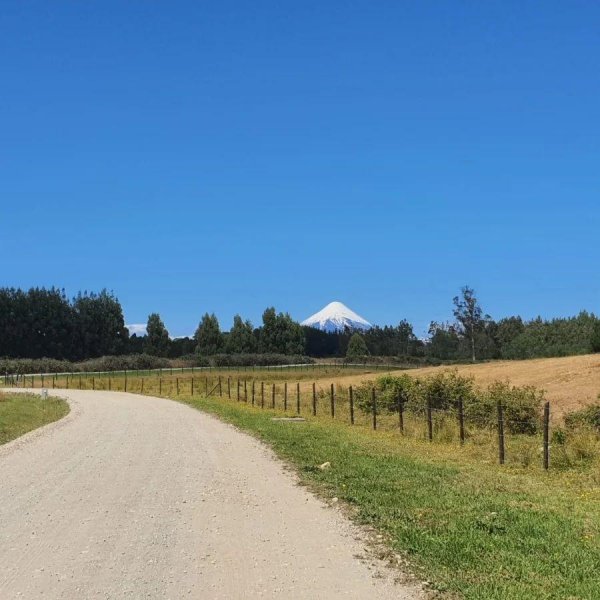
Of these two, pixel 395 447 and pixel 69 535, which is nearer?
pixel 69 535

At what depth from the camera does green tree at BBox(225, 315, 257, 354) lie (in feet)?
434

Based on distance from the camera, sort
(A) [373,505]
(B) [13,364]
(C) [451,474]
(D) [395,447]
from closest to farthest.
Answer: (A) [373,505], (C) [451,474], (D) [395,447], (B) [13,364]

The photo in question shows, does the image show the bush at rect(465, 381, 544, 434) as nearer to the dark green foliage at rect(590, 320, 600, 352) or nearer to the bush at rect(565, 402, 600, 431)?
the bush at rect(565, 402, 600, 431)

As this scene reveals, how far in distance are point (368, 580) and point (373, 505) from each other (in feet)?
11.2

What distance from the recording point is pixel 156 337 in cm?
13275

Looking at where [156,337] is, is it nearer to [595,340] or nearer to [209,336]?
[209,336]

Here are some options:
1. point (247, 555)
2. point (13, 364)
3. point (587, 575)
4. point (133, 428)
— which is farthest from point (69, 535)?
point (13, 364)

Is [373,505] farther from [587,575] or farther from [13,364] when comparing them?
[13,364]

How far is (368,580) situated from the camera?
6469 millimetres

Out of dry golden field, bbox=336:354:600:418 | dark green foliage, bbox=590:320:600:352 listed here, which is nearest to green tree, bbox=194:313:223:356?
dark green foliage, bbox=590:320:600:352

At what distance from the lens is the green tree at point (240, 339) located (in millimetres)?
132375

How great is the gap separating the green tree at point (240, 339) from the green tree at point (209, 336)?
186cm

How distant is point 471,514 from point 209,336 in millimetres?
125218

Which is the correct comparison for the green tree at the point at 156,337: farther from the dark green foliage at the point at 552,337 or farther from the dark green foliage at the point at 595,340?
the dark green foliage at the point at 595,340
